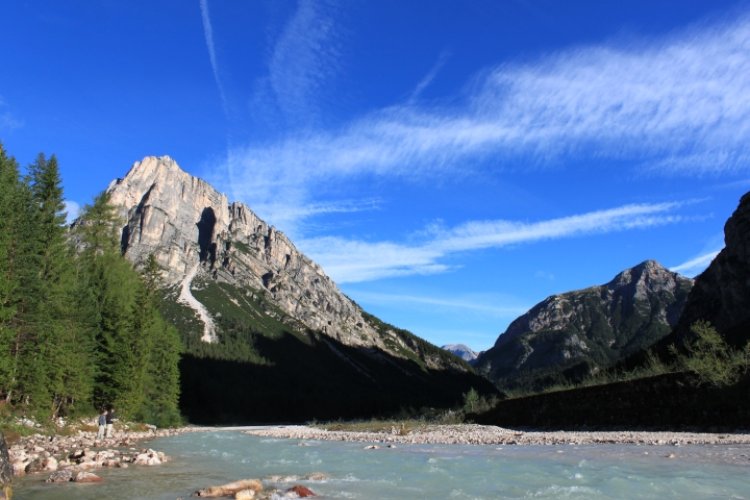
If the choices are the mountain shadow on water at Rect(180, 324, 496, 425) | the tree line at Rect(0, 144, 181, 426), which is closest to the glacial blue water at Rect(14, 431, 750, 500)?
the tree line at Rect(0, 144, 181, 426)

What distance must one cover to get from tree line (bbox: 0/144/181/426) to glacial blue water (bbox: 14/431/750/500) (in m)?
13.0

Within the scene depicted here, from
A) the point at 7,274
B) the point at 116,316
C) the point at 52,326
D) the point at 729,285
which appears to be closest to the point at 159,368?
the point at 116,316

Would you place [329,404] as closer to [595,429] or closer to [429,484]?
[595,429]

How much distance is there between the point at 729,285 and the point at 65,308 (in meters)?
91.6

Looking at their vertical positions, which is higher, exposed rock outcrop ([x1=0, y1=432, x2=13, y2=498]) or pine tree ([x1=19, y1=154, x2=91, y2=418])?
pine tree ([x1=19, y1=154, x2=91, y2=418])

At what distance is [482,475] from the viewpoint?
15.0 m

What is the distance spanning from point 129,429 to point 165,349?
19.7 metres

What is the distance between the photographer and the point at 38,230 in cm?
3023

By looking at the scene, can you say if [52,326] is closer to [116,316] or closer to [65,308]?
[65,308]

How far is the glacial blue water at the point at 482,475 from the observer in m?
11.7

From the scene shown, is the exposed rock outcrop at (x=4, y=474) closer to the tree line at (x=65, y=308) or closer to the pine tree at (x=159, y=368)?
the tree line at (x=65, y=308)

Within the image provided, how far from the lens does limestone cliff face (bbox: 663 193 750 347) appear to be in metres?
78.8

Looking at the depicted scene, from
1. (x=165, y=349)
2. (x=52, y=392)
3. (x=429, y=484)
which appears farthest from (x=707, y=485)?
(x=165, y=349)

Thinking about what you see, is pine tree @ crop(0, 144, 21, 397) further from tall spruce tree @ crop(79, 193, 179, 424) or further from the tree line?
tall spruce tree @ crop(79, 193, 179, 424)
